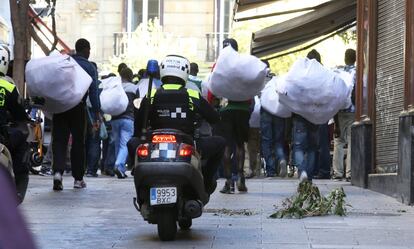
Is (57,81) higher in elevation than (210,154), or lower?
higher

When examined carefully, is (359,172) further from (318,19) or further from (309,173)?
(318,19)

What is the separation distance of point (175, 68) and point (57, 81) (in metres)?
3.24

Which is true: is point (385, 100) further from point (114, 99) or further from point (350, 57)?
point (114, 99)

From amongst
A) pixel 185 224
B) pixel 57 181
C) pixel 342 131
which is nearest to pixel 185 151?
pixel 185 224

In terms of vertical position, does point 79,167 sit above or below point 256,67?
below

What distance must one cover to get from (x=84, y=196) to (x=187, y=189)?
3.87 meters

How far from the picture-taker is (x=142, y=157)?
19.6 ft

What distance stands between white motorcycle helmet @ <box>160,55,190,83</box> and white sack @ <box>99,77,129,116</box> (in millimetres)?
7200

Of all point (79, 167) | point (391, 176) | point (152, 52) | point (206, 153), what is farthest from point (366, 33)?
point (152, 52)

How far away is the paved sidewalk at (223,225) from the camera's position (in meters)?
6.09

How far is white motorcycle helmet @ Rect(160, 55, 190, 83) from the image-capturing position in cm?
655

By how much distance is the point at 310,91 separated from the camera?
35.2 feet

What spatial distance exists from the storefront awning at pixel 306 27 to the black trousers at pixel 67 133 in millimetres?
7640

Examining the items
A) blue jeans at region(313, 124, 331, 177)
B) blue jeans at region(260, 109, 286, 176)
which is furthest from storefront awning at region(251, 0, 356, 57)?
blue jeans at region(313, 124, 331, 177)
